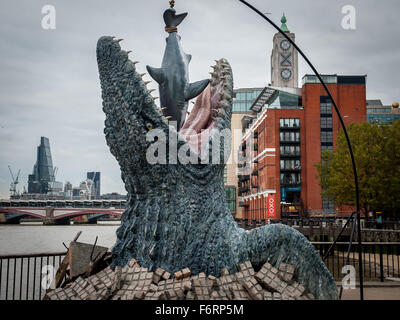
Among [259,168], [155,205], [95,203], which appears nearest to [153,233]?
[155,205]

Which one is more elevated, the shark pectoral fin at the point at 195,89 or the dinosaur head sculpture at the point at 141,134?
the shark pectoral fin at the point at 195,89

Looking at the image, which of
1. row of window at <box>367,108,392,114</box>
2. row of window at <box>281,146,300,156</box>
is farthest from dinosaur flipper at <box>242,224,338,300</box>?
row of window at <box>367,108,392,114</box>

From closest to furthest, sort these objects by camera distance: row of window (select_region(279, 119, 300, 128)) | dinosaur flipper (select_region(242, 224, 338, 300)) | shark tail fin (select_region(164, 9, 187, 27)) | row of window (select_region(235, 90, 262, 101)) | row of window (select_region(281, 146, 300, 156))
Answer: dinosaur flipper (select_region(242, 224, 338, 300)), shark tail fin (select_region(164, 9, 187, 27)), row of window (select_region(279, 119, 300, 128)), row of window (select_region(281, 146, 300, 156)), row of window (select_region(235, 90, 262, 101))

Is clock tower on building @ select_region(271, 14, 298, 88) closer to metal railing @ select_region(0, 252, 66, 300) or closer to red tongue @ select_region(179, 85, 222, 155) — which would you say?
metal railing @ select_region(0, 252, 66, 300)

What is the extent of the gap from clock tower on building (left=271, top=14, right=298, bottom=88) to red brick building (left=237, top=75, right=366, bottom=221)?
1202 inches

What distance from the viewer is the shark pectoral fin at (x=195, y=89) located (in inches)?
287

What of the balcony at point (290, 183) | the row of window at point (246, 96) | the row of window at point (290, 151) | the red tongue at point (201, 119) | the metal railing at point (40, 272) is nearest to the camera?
the red tongue at point (201, 119)

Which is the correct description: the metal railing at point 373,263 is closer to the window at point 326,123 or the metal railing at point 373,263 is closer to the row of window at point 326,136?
the row of window at point 326,136

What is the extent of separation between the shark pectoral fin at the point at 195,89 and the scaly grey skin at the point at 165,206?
544 millimetres

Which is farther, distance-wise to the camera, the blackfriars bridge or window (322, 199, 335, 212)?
window (322, 199, 335, 212)

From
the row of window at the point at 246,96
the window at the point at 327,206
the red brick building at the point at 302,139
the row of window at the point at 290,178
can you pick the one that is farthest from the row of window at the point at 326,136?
the row of window at the point at 246,96

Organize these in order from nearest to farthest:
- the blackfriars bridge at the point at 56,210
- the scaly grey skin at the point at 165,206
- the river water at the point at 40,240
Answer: the scaly grey skin at the point at 165,206 < the river water at the point at 40,240 < the blackfriars bridge at the point at 56,210

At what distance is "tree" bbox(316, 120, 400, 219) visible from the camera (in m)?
29.8
